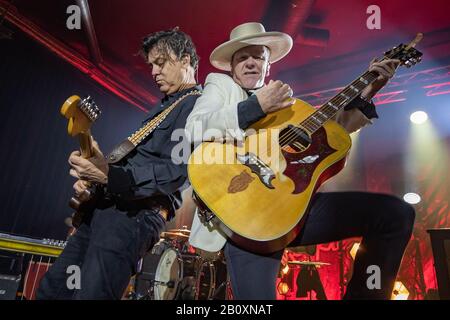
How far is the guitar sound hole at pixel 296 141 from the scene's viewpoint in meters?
1.66

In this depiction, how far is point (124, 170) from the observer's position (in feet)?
5.68

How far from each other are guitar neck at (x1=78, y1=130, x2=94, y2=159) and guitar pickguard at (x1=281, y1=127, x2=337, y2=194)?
39.6 inches

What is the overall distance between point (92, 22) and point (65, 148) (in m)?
3.05

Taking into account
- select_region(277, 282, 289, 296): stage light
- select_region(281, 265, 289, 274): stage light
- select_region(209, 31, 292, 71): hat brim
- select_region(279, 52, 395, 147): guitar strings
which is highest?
select_region(209, 31, 292, 71): hat brim

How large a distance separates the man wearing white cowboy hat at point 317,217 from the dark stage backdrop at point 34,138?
22.0 feet

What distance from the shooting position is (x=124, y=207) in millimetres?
1770

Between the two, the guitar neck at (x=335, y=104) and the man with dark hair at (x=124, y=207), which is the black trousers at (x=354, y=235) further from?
the man with dark hair at (x=124, y=207)

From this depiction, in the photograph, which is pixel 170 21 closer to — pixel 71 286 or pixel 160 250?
pixel 160 250

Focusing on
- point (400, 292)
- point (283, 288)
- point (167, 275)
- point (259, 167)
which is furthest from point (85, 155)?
point (400, 292)

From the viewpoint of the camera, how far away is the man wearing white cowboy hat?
4.66 ft

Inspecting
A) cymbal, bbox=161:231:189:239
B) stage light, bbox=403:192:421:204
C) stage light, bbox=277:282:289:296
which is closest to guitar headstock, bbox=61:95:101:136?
cymbal, bbox=161:231:189:239

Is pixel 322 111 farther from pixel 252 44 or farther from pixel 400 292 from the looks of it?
pixel 400 292

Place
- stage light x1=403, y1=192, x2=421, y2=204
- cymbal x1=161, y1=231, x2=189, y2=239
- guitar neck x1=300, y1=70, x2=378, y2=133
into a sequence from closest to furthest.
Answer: guitar neck x1=300, y1=70, x2=378, y2=133, cymbal x1=161, y1=231, x2=189, y2=239, stage light x1=403, y1=192, x2=421, y2=204

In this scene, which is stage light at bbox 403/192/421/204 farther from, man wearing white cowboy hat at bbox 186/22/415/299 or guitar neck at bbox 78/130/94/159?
guitar neck at bbox 78/130/94/159
